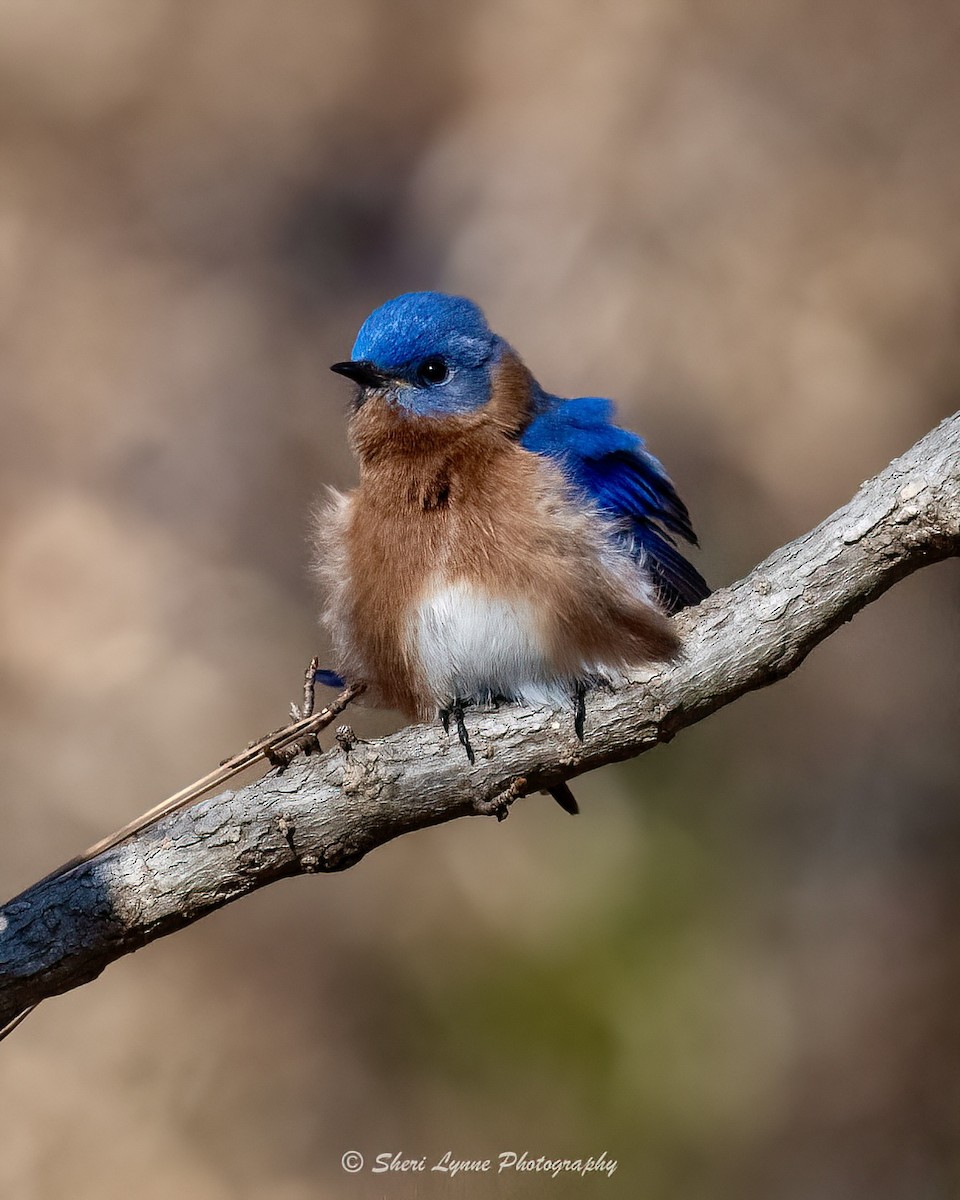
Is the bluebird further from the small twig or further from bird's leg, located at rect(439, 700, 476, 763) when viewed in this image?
the small twig

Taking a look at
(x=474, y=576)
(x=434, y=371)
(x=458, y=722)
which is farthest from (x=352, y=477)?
(x=458, y=722)

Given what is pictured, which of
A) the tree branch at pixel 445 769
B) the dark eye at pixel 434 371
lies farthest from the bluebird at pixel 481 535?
the tree branch at pixel 445 769

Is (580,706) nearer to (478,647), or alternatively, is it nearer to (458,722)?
(458,722)

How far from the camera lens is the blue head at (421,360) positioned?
3.95 meters

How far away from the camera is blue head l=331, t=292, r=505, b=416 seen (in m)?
3.95

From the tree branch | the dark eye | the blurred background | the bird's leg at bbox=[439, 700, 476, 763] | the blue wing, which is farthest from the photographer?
the blurred background

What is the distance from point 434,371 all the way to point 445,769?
1390 mm

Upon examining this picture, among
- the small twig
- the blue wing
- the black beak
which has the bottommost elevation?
the small twig

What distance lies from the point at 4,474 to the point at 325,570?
321 centimetres

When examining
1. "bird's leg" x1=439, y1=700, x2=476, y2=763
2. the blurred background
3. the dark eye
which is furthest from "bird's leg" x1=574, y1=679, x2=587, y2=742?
the blurred background

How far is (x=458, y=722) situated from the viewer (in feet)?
10.8

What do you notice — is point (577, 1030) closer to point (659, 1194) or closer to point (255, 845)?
point (659, 1194)

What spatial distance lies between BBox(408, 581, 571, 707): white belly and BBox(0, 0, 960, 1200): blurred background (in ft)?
3.32

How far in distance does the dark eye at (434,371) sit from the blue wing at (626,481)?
0.31 metres
